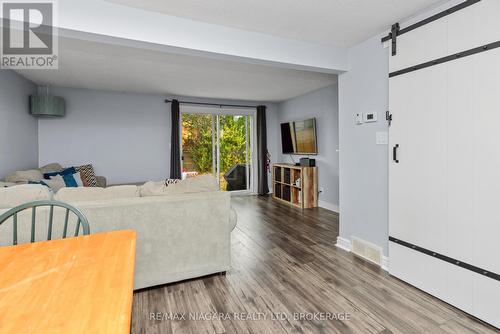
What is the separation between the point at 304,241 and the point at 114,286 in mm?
2855

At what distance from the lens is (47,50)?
3.17m

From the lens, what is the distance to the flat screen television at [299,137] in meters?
5.56

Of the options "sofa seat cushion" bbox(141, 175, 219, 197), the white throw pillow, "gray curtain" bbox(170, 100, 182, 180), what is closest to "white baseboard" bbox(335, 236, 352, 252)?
"sofa seat cushion" bbox(141, 175, 219, 197)

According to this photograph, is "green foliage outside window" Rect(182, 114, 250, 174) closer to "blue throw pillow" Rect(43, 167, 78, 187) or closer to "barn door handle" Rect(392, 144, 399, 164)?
"blue throw pillow" Rect(43, 167, 78, 187)

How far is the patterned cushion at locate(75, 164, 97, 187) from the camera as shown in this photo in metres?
4.73

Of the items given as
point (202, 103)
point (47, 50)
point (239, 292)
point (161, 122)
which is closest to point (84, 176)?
point (161, 122)

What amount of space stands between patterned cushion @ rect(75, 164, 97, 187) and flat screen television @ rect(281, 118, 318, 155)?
4.03 meters

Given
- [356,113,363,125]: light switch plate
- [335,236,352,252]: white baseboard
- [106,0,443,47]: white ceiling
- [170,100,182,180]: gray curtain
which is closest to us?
[106,0,443,47]: white ceiling

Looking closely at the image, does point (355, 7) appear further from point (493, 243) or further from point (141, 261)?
point (141, 261)

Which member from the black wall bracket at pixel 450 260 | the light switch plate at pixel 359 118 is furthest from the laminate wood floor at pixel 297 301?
the light switch plate at pixel 359 118

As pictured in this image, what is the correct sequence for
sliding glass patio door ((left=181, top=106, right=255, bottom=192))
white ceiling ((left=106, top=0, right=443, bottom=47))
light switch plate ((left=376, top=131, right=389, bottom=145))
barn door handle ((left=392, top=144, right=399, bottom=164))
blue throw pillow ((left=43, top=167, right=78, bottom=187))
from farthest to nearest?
sliding glass patio door ((left=181, top=106, right=255, bottom=192))
blue throw pillow ((left=43, top=167, right=78, bottom=187))
light switch plate ((left=376, top=131, right=389, bottom=145))
barn door handle ((left=392, top=144, right=399, bottom=164))
white ceiling ((left=106, top=0, right=443, bottom=47))

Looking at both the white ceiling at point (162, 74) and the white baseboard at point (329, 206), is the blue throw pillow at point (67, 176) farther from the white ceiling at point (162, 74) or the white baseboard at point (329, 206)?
the white baseboard at point (329, 206)

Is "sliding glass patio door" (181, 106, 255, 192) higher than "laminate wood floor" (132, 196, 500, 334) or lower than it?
higher

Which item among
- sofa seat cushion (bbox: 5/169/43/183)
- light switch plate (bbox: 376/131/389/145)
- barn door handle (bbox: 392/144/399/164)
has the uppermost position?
light switch plate (bbox: 376/131/389/145)
